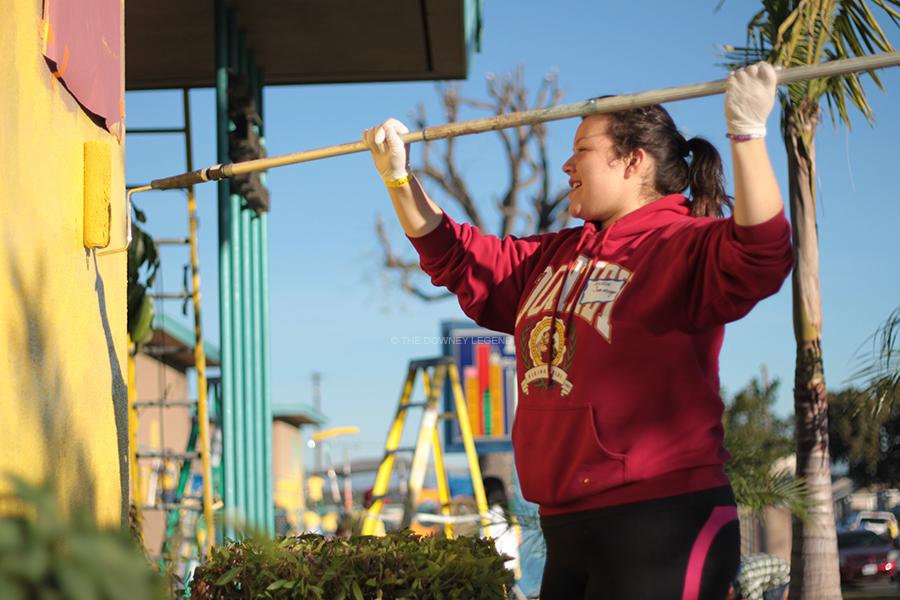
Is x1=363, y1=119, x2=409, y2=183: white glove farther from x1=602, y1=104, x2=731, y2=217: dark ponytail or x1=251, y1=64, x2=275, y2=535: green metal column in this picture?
x1=251, y1=64, x2=275, y2=535: green metal column

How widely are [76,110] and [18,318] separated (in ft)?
2.05

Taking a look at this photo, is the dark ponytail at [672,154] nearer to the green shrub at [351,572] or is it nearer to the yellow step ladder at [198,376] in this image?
the green shrub at [351,572]

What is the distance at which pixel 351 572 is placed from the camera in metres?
2.46

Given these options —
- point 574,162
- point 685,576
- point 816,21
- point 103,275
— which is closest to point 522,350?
point 574,162

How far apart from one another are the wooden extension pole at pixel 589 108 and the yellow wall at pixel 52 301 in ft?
1.29

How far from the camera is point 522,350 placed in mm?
2512

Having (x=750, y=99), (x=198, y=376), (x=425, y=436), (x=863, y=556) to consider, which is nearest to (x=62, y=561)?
(x=750, y=99)

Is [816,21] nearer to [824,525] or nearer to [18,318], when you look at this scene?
[824,525]

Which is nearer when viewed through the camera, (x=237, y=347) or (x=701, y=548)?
(x=701, y=548)

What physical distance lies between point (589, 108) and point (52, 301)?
1088 millimetres

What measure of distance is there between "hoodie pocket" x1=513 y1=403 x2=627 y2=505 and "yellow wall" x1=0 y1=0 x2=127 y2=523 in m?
0.90

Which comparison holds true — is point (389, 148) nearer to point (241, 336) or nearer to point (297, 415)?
point (241, 336)

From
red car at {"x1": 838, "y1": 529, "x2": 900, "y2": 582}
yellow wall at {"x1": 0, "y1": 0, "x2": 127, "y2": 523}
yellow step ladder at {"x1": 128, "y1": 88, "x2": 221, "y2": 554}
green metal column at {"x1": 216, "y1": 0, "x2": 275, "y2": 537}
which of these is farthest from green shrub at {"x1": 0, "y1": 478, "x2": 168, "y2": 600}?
red car at {"x1": 838, "y1": 529, "x2": 900, "y2": 582}

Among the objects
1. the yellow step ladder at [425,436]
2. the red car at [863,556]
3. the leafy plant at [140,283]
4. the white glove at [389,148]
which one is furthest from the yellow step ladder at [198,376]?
the red car at [863,556]
